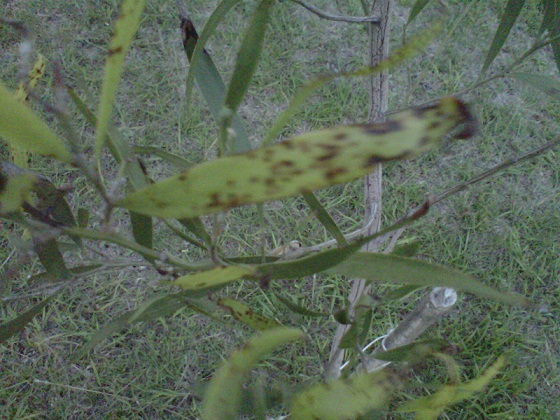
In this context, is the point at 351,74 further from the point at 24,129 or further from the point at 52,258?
the point at 52,258

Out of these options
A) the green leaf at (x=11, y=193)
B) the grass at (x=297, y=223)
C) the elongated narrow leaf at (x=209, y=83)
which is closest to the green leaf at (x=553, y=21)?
the grass at (x=297, y=223)

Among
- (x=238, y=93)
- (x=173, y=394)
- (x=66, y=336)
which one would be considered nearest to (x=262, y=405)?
(x=238, y=93)

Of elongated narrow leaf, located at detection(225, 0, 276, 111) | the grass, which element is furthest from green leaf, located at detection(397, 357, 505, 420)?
the grass

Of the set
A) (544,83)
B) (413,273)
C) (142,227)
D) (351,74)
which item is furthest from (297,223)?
(351,74)

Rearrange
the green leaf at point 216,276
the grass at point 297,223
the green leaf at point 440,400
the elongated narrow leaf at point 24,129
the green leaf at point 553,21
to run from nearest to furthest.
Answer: the elongated narrow leaf at point 24,129
the green leaf at point 216,276
the green leaf at point 440,400
the green leaf at point 553,21
the grass at point 297,223

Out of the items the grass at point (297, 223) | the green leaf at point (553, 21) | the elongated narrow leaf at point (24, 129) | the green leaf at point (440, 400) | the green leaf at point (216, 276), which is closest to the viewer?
the elongated narrow leaf at point (24, 129)

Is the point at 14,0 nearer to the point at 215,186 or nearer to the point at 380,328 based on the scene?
the point at 380,328

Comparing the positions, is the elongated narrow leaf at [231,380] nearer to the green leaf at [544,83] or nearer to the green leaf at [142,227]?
the green leaf at [142,227]
